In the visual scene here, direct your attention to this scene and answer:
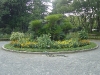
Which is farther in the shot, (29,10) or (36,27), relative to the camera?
(29,10)

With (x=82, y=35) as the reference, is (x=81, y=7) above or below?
above

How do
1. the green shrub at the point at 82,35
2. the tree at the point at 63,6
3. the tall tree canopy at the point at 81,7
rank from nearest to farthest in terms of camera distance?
1. the green shrub at the point at 82,35
2. the tall tree canopy at the point at 81,7
3. the tree at the point at 63,6

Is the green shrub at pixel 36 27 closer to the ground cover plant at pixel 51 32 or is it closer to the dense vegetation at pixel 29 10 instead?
the ground cover plant at pixel 51 32

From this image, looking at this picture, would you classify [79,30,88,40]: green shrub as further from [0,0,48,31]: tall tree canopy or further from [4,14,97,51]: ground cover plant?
[0,0,48,31]: tall tree canopy

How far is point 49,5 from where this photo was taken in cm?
2322

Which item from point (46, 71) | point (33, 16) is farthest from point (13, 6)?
point (46, 71)

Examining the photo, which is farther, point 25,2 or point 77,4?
point 25,2

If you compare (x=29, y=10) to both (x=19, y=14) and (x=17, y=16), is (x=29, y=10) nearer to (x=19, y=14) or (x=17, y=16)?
(x=19, y=14)

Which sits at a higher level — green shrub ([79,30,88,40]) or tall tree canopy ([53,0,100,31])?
tall tree canopy ([53,0,100,31])

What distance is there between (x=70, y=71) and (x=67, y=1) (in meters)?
16.6

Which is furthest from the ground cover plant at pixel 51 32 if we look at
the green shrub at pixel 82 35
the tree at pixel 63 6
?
the tree at pixel 63 6

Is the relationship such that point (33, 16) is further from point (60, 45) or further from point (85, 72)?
point (85, 72)

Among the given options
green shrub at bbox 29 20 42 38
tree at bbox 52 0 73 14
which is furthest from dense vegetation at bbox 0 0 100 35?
green shrub at bbox 29 20 42 38

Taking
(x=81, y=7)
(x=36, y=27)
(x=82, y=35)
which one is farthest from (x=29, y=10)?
(x=82, y=35)
